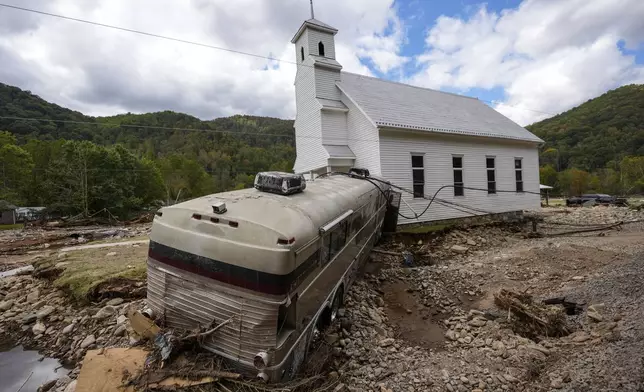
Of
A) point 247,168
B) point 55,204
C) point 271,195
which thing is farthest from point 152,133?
point 271,195

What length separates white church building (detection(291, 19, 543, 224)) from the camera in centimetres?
1476

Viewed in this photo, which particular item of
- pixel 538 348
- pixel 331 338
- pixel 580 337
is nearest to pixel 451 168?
pixel 580 337

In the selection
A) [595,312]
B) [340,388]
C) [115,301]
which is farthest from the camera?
[115,301]

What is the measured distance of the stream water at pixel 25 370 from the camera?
4863 millimetres

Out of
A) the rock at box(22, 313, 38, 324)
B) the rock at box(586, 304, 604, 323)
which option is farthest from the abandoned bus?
the rock at box(586, 304, 604, 323)

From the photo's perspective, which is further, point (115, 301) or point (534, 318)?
point (115, 301)

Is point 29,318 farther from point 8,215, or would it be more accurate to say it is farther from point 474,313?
point 8,215

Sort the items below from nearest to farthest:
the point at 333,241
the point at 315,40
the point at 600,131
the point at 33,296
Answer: the point at 333,241
the point at 33,296
the point at 315,40
the point at 600,131

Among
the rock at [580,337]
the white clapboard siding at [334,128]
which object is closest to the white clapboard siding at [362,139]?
the white clapboard siding at [334,128]

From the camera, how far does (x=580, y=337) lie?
5.16 m

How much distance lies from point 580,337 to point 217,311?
19.5 ft

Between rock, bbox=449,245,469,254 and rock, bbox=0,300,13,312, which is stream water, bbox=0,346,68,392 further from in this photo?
rock, bbox=449,245,469,254

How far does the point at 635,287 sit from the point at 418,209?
367 inches

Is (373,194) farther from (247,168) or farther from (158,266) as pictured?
(247,168)
